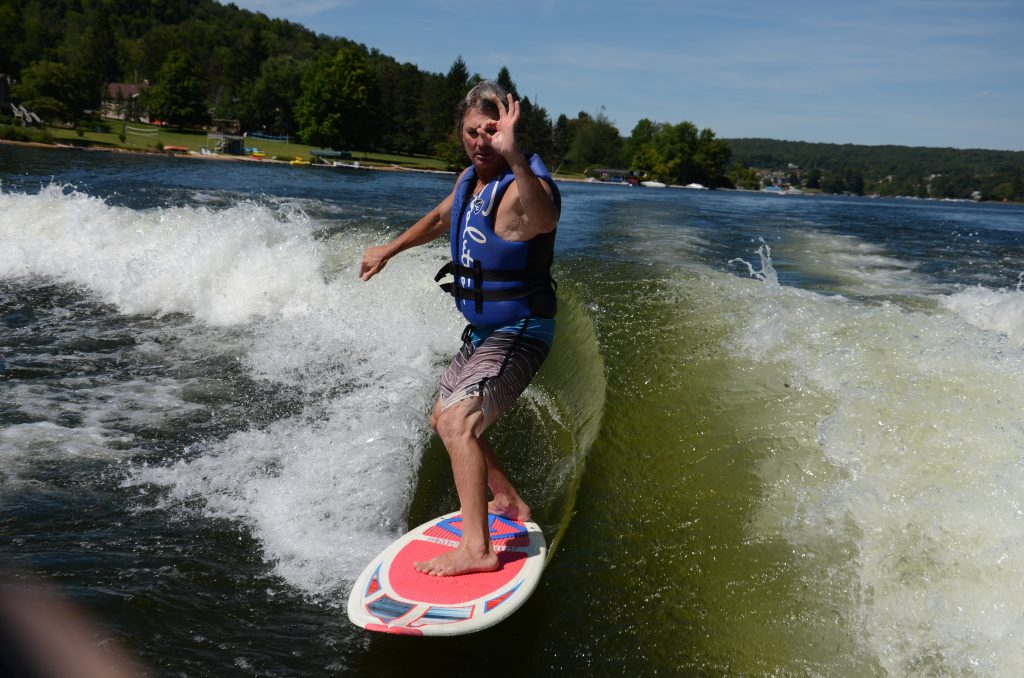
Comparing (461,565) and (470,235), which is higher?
(470,235)

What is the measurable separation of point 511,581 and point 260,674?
3.21 ft

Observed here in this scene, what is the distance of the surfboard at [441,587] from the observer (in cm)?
276

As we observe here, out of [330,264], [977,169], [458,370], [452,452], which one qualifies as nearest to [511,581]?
[452,452]

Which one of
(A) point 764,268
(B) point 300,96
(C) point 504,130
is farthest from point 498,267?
(B) point 300,96

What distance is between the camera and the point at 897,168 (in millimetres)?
121438

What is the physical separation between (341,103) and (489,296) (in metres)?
86.9

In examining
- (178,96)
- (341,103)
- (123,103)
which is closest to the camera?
(341,103)

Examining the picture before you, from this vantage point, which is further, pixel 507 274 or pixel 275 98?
pixel 275 98

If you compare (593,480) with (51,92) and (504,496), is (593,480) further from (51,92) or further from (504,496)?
(51,92)

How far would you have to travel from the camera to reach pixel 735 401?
14.4 ft

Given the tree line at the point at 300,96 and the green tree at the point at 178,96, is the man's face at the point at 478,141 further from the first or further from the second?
the green tree at the point at 178,96

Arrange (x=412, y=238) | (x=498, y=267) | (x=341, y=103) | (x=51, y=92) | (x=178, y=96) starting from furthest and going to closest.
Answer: (x=178, y=96) → (x=341, y=103) → (x=51, y=92) → (x=412, y=238) → (x=498, y=267)

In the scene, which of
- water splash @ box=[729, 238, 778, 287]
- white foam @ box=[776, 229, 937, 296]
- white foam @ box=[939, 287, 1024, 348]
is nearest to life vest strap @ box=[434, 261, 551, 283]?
water splash @ box=[729, 238, 778, 287]

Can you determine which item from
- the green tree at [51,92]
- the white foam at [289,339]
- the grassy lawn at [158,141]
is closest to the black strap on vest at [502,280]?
the white foam at [289,339]
